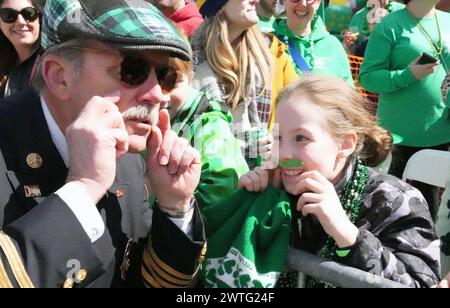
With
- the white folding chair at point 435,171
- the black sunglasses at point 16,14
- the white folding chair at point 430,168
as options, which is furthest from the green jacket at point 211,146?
the black sunglasses at point 16,14

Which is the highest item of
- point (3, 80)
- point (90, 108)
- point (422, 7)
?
point (90, 108)

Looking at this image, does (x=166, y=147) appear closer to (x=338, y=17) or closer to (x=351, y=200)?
(x=351, y=200)

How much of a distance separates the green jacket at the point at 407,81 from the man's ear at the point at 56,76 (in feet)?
10.5

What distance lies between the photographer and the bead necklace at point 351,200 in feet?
6.64

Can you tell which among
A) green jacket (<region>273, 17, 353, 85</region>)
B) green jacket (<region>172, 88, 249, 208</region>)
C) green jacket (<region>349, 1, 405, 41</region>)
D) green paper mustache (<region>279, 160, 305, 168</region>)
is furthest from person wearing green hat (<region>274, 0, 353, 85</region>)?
green jacket (<region>349, 1, 405, 41</region>)

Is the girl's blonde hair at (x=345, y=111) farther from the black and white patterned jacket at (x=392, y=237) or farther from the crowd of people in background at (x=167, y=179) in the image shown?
the black and white patterned jacket at (x=392, y=237)

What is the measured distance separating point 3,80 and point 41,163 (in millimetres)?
2599

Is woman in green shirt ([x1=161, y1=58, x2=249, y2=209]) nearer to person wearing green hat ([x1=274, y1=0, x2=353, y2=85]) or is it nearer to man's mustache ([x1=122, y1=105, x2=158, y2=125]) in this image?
man's mustache ([x1=122, y1=105, x2=158, y2=125])

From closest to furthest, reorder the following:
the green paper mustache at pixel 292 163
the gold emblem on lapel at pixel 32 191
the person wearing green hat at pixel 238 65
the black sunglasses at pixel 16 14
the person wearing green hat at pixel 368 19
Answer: the gold emblem on lapel at pixel 32 191, the green paper mustache at pixel 292 163, the person wearing green hat at pixel 238 65, the black sunglasses at pixel 16 14, the person wearing green hat at pixel 368 19

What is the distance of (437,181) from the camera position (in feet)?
10.9

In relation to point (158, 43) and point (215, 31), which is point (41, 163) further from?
point (215, 31)

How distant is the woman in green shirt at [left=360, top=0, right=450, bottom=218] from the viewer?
468 cm

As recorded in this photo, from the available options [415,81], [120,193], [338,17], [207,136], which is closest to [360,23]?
[338,17]
